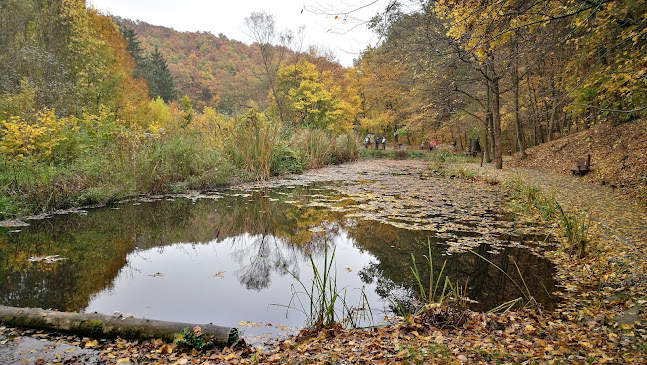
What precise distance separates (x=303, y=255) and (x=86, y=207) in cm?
442

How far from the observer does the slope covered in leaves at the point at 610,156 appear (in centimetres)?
770

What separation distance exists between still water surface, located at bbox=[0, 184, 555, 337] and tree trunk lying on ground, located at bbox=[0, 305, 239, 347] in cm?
42

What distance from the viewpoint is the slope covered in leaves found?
770cm

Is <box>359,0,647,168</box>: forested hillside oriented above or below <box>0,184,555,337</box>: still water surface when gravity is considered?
above

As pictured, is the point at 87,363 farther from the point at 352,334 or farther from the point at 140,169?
the point at 140,169

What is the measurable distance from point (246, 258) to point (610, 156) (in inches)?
413

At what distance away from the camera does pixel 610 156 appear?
9.82 meters

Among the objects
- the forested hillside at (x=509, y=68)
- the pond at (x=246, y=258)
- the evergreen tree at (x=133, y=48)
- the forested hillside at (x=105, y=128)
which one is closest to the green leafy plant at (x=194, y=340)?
the pond at (x=246, y=258)

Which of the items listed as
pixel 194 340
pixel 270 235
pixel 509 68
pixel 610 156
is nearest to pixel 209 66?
pixel 509 68

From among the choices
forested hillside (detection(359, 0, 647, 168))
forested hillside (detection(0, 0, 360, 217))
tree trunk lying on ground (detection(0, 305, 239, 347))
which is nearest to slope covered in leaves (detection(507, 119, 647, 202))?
forested hillside (detection(359, 0, 647, 168))

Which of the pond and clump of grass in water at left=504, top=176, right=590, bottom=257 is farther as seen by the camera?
clump of grass in water at left=504, top=176, right=590, bottom=257

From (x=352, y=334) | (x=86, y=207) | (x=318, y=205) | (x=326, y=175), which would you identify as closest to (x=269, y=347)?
(x=352, y=334)

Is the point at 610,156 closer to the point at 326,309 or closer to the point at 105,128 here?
the point at 326,309

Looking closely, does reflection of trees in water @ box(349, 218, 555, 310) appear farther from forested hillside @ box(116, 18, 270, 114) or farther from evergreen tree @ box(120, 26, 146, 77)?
evergreen tree @ box(120, 26, 146, 77)
